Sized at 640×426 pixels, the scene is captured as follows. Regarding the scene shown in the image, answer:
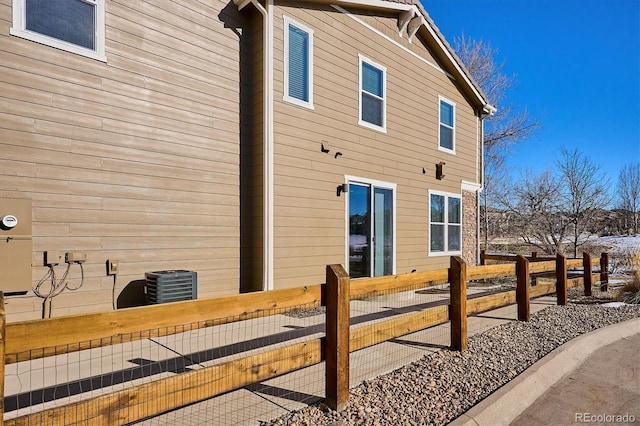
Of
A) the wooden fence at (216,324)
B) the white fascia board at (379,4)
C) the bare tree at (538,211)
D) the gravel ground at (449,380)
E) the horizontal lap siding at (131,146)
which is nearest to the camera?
the wooden fence at (216,324)

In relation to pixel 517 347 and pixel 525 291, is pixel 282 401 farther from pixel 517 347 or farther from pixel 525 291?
pixel 525 291

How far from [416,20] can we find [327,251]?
5.50 metres

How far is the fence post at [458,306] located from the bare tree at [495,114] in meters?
15.6

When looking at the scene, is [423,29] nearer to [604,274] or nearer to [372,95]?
[372,95]

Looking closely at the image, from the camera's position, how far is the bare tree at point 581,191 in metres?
15.4

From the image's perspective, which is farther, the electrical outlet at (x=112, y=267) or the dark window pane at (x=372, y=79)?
the dark window pane at (x=372, y=79)

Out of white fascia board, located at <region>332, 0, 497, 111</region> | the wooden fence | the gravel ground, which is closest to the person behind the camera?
the wooden fence

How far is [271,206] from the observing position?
241 inches

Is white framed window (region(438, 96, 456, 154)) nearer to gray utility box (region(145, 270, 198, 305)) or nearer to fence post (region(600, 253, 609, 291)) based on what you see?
fence post (region(600, 253, 609, 291))

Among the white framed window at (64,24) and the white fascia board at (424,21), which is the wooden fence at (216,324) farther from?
the white fascia board at (424,21)

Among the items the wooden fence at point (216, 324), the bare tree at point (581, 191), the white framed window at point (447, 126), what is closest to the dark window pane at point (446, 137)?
the white framed window at point (447, 126)

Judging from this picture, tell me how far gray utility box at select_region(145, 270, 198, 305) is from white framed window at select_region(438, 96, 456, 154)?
692 cm

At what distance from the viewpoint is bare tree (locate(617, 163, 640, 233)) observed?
84.4ft

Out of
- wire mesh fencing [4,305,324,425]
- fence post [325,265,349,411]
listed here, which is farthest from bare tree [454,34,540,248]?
fence post [325,265,349,411]
